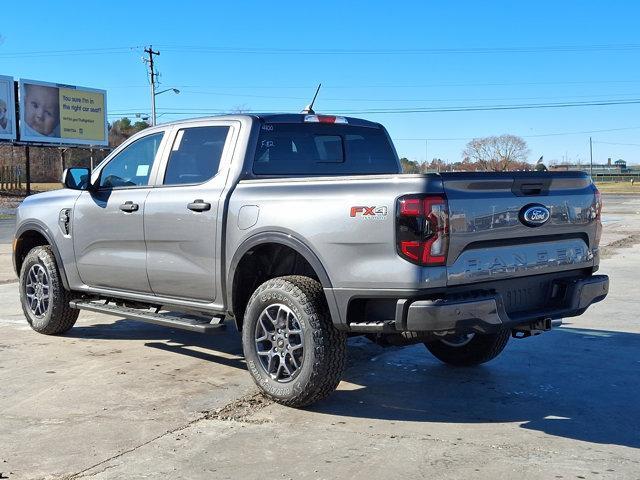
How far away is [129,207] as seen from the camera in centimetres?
620

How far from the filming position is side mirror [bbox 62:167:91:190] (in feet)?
22.2

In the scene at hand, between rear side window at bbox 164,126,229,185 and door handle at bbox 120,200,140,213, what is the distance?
1.14 ft

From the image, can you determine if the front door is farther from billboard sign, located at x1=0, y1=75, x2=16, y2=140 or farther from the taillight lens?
billboard sign, located at x1=0, y1=75, x2=16, y2=140

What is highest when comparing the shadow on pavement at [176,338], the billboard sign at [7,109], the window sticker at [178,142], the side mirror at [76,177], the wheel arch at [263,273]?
the billboard sign at [7,109]

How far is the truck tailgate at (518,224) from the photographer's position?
439cm

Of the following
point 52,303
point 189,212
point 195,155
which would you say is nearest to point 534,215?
point 189,212

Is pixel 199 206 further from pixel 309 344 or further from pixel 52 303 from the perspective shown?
pixel 52 303

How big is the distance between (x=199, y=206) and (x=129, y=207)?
97cm

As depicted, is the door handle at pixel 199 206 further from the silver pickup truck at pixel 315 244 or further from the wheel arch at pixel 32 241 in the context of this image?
the wheel arch at pixel 32 241

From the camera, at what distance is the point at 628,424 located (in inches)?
183

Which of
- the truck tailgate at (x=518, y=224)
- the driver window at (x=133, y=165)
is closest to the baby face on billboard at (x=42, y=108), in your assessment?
the driver window at (x=133, y=165)

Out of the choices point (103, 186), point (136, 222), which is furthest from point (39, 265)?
point (136, 222)

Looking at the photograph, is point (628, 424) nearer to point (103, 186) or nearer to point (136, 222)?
point (136, 222)

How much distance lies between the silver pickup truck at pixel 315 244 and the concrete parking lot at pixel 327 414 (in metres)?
0.39
